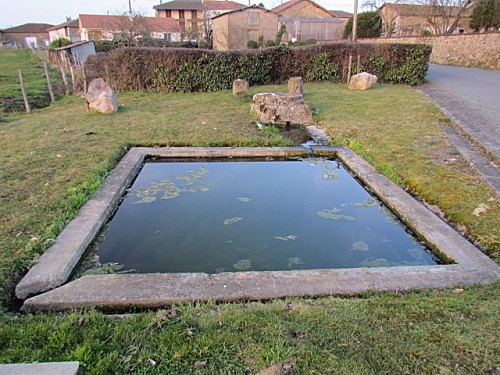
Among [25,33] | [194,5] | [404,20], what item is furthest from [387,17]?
[25,33]

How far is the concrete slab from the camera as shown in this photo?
1.52 metres

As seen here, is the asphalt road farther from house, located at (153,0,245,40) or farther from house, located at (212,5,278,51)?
house, located at (153,0,245,40)

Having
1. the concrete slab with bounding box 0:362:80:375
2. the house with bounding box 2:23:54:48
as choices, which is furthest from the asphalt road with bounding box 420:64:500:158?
the house with bounding box 2:23:54:48

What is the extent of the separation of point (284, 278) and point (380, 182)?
2.34m

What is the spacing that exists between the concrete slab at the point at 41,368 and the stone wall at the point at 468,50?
65.3 ft

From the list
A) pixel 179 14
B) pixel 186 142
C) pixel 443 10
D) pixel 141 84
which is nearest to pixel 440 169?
pixel 186 142

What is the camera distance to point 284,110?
24.8 ft

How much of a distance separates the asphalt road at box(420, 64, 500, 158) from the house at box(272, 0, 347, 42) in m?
20.5

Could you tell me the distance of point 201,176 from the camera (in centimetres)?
464

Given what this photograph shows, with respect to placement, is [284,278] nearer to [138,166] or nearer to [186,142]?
[138,166]

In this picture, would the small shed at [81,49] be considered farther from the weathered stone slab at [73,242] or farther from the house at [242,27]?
the weathered stone slab at [73,242]

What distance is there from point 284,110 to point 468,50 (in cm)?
1602

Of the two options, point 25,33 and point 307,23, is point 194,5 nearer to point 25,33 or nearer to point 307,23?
point 307,23

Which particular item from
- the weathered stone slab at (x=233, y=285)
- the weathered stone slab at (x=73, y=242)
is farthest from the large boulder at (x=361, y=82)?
the weathered stone slab at (x=233, y=285)
